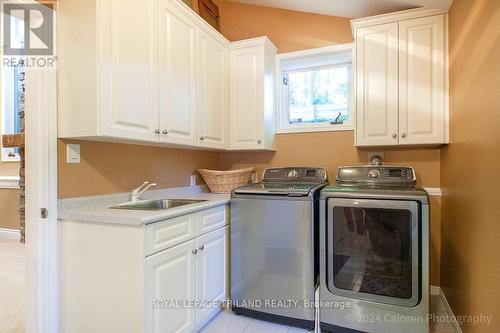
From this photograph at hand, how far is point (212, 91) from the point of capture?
96.8 inches

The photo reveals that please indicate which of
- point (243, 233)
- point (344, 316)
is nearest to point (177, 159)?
point (243, 233)

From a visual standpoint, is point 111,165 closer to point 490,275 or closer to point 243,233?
point 243,233

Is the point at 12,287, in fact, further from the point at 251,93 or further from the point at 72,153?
the point at 251,93

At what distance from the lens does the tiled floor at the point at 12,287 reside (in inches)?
76.4

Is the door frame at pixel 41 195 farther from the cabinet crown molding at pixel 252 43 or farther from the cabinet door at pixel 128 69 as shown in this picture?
the cabinet crown molding at pixel 252 43

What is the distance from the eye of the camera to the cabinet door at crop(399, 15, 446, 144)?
6.90 ft

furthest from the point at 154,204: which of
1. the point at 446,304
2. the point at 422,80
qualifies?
the point at 446,304

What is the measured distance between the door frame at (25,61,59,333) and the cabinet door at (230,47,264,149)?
4.99ft

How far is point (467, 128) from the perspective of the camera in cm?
168

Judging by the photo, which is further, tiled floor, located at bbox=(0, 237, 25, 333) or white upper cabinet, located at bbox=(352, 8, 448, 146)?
white upper cabinet, located at bbox=(352, 8, 448, 146)

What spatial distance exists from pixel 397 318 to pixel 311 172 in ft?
4.21

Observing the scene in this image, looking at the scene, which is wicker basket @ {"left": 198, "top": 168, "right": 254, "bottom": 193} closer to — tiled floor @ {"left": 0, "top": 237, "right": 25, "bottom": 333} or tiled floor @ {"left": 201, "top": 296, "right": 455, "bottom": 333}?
tiled floor @ {"left": 201, "top": 296, "right": 455, "bottom": 333}

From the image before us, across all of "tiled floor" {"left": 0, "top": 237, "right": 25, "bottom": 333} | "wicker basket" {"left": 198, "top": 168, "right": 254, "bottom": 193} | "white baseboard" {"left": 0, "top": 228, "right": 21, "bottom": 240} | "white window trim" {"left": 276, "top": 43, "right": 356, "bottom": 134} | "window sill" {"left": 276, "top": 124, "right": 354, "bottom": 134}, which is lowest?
"tiled floor" {"left": 0, "top": 237, "right": 25, "bottom": 333}

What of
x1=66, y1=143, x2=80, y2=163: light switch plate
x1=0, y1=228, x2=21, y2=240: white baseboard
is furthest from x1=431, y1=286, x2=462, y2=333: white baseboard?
x1=0, y1=228, x2=21, y2=240: white baseboard
